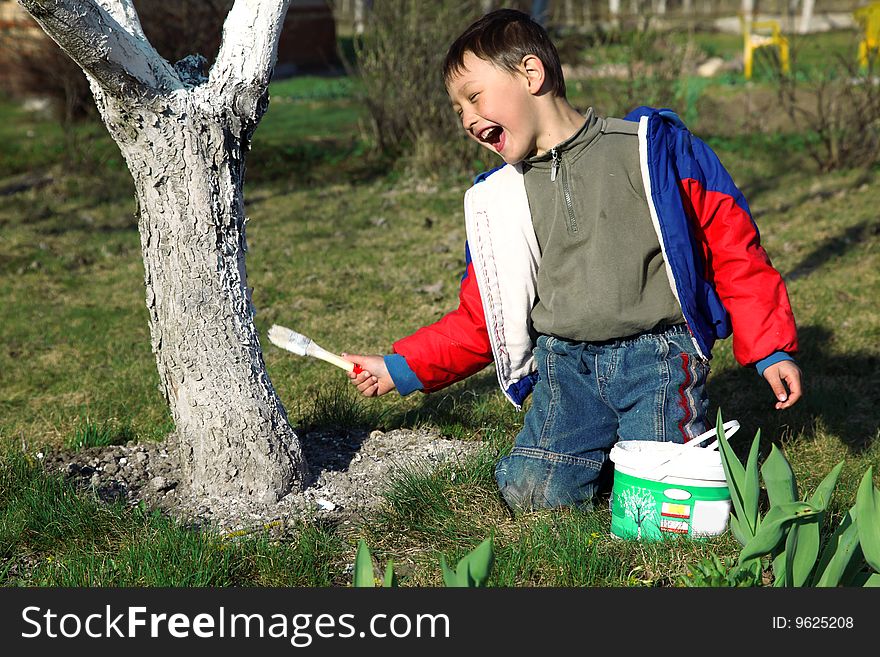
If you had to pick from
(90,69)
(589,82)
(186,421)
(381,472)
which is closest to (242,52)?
(90,69)

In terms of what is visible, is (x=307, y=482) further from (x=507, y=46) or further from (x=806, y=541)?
(x=806, y=541)

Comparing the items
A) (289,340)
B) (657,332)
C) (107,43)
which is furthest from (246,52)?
(657,332)

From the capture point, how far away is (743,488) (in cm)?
205

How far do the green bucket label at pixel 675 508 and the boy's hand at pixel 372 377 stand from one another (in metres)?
0.86

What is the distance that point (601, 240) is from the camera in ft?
9.11

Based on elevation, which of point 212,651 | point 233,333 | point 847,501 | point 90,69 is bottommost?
point 847,501

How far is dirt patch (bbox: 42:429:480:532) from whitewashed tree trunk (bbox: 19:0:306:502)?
0.07 m

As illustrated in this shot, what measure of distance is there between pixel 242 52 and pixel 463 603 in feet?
5.39

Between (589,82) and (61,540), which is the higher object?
(589,82)

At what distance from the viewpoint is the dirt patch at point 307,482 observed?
9.26ft

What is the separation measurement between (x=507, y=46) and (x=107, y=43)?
1066 millimetres

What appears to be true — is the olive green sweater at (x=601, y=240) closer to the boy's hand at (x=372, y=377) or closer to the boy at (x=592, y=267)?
the boy at (x=592, y=267)

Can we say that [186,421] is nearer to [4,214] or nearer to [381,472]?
[381,472]

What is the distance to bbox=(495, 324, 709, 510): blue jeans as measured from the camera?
2.78m
